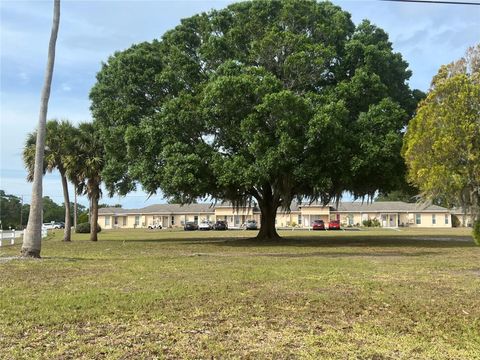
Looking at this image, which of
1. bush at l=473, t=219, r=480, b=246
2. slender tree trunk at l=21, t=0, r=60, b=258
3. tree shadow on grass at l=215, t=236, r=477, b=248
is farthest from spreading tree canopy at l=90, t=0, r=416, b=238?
slender tree trunk at l=21, t=0, r=60, b=258

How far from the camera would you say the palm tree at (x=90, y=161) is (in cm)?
3478

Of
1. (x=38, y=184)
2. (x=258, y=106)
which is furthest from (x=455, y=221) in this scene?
(x=38, y=184)

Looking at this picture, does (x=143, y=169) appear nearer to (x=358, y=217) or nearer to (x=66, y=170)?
(x=66, y=170)

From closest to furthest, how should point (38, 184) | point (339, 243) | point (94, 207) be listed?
1. point (38, 184)
2. point (339, 243)
3. point (94, 207)

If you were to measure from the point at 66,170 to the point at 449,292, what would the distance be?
93.9 ft

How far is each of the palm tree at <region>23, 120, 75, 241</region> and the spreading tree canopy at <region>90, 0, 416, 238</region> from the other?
4.00m

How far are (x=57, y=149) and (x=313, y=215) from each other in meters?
55.8

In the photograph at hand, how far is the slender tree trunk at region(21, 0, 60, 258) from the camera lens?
18.0 meters

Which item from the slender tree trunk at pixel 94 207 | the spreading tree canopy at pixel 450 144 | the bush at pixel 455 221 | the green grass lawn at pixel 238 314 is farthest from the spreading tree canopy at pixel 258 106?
the bush at pixel 455 221

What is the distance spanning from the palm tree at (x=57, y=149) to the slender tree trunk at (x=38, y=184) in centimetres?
1639

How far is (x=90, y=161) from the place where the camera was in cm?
3469

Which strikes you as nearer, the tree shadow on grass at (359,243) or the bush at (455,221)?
the tree shadow on grass at (359,243)

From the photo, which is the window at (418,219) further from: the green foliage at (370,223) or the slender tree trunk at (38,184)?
the slender tree trunk at (38,184)

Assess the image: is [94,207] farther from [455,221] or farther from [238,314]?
[455,221]
